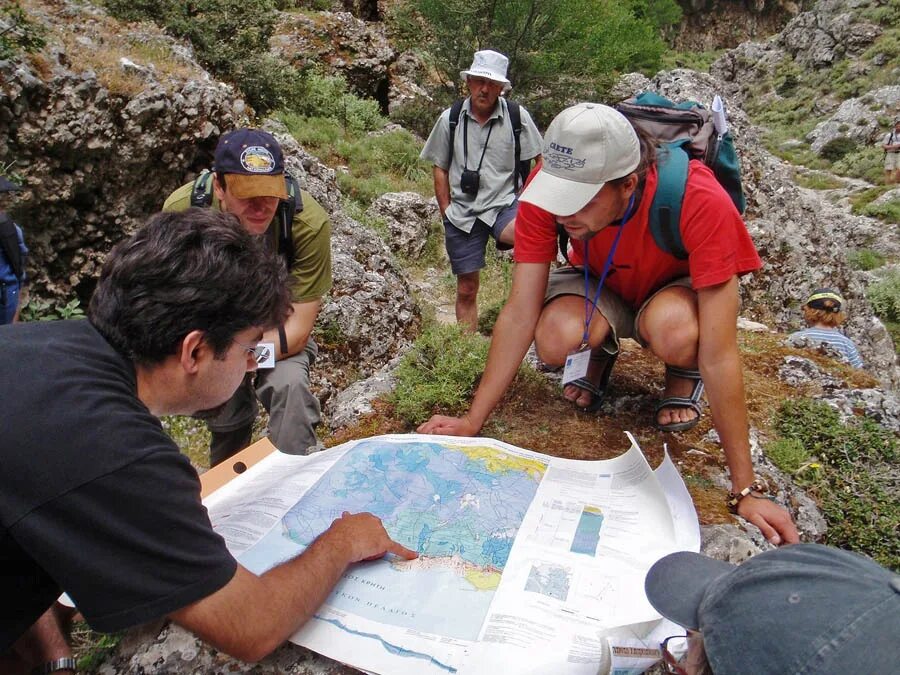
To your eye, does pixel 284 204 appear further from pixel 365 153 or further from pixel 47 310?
pixel 365 153

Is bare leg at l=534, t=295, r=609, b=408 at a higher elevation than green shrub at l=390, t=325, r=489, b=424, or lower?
higher

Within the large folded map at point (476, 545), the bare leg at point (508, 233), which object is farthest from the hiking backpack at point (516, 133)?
the large folded map at point (476, 545)

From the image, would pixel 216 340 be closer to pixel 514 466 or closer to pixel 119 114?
pixel 514 466

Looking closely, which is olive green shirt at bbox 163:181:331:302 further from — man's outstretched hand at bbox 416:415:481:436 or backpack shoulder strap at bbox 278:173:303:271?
man's outstretched hand at bbox 416:415:481:436

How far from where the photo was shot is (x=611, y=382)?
3.26m

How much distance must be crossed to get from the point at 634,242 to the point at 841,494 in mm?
1653

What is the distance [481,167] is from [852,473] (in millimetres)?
3123

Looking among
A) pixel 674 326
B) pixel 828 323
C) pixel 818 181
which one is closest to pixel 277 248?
pixel 674 326

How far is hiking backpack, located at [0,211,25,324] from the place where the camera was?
3.54m

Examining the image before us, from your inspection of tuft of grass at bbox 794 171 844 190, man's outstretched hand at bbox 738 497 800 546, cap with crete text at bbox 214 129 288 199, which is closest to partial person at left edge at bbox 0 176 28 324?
cap with crete text at bbox 214 129 288 199

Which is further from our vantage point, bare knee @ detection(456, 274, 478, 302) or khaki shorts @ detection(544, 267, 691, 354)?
bare knee @ detection(456, 274, 478, 302)

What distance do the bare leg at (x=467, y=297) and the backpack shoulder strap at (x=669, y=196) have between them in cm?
249

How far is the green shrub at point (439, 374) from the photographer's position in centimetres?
289

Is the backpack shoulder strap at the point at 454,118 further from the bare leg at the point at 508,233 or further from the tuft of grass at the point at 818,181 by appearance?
the tuft of grass at the point at 818,181
